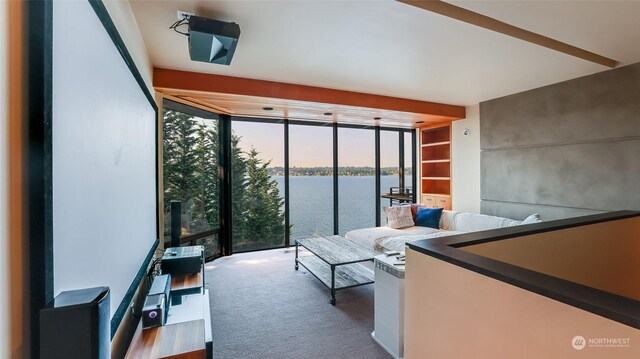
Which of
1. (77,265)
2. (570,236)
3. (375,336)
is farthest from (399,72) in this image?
(77,265)

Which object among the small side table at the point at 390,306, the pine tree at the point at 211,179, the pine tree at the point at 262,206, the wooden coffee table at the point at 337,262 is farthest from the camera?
the pine tree at the point at 262,206

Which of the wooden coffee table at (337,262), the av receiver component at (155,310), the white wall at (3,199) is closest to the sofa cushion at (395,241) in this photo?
the wooden coffee table at (337,262)

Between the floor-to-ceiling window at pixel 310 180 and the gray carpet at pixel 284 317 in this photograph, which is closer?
the gray carpet at pixel 284 317

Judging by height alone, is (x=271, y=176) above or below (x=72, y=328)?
above

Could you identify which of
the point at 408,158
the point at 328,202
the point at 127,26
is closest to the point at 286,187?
the point at 328,202

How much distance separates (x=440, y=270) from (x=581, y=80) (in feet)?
12.2

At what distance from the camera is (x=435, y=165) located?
5.80m

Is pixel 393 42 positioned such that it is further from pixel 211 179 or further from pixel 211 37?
pixel 211 179

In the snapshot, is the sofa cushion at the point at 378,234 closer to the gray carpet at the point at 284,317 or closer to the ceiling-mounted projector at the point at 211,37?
the gray carpet at the point at 284,317

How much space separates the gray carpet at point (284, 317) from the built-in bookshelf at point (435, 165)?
2935 millimetres

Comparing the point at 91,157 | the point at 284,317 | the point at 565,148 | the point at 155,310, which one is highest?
the point at 565,148

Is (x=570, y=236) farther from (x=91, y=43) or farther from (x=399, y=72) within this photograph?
(x=91, y=43)

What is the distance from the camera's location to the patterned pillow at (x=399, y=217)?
4668mm

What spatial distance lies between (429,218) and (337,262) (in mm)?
2443
